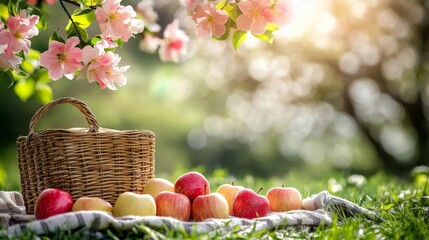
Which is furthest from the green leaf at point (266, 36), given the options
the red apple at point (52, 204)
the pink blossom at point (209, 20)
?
the red apple at point (52, 204)

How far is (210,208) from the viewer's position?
2.89 meters

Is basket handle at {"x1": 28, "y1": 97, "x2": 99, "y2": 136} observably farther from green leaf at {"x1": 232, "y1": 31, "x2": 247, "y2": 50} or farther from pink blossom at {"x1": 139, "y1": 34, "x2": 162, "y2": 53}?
pink blossom at {"x1": 139, "y1": 34, "x2": 162, "y2": 53}

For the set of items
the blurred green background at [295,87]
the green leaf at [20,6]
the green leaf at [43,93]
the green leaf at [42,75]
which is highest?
the green leaf at [20,6]

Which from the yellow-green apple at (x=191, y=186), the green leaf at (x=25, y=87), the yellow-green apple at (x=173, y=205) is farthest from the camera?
the green leaf at (x=25, y=87)

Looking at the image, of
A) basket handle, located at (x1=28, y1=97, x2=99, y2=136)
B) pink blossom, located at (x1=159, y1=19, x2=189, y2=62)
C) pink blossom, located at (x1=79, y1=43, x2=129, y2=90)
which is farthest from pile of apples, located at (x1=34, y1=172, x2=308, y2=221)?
pink blossom, located at (x1=159, y1=19, x2=189, y2=62)

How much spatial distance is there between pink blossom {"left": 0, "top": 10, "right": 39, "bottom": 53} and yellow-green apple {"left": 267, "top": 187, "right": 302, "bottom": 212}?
56.8 inches

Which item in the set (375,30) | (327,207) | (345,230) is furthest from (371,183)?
(375,30)

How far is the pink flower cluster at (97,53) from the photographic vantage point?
9.43ft

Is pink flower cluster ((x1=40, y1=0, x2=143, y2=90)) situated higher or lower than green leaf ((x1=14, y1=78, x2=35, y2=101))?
higher

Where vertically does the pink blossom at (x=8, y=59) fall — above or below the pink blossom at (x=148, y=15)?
below

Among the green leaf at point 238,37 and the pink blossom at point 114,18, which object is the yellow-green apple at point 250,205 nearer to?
the green leaf at point 238,37

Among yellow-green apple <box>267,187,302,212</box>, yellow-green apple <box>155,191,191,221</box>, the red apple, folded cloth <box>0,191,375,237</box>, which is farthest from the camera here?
yellow-green apple <box>267,187,302,212</box>

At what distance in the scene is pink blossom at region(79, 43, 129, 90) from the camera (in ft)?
9.50

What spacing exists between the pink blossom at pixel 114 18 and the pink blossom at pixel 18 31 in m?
0.33
